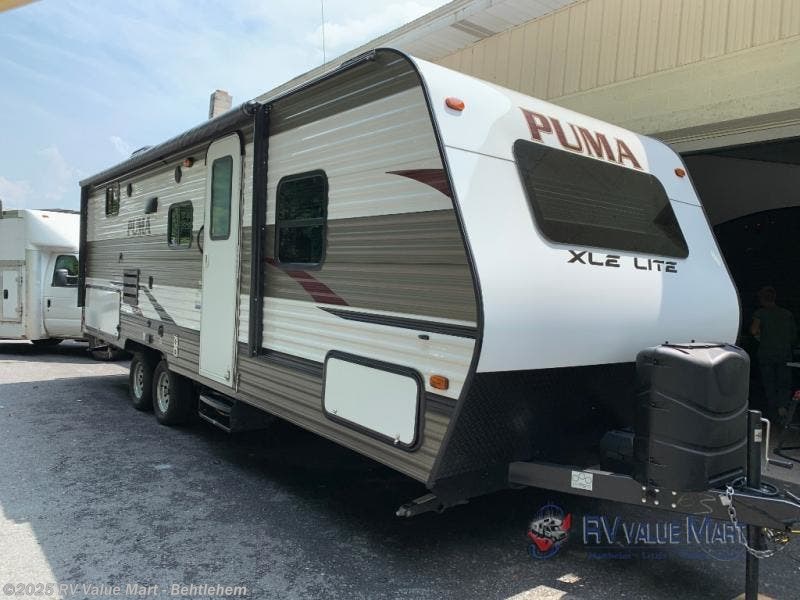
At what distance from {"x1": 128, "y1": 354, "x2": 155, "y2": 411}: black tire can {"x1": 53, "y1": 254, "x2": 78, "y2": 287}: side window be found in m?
5.10

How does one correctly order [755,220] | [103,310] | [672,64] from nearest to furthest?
1. [672,64]
2. [103,310]
3. [755,220]

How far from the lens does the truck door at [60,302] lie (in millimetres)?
11297

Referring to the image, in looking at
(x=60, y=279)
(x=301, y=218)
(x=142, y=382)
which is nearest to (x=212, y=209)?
(x=301, y=218)

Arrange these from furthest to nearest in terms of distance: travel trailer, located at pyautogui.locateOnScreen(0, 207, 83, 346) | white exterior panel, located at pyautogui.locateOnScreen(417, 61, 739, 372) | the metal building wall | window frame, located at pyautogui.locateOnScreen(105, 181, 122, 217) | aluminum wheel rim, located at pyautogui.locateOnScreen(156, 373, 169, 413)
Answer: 1. travel trailer, located at pyautogui.locateOnScreen(0, 207, 83, 346)
2. window frame, located at pyautogui.locateOnScreen(105, 181, 122, 217)
3. aluminum wheel rim, located at pyautogui.locateOnScreen(156, 373, 169, 413)
4. the metal building wall
5. white exterior panel, located at pyautogui.locateOnScreen(417, 61, 739, 372)

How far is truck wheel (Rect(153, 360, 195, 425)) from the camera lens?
6180 mm

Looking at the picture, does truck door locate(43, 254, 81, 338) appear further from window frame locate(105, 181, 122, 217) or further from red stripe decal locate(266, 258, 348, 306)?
red stripe decal locate(266, 258, 348, 306)

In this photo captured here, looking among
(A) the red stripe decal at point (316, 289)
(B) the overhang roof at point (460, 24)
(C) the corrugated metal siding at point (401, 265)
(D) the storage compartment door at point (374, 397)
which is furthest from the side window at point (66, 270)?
(D) the storage compartment door at point (374, 397)

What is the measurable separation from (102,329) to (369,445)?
18.7 ft

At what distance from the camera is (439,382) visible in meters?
2.97

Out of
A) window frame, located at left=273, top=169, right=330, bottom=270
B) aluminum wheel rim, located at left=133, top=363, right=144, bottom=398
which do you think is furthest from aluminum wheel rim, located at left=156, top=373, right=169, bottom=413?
window frame, located at left=273, top=169, right=330, bottom=270

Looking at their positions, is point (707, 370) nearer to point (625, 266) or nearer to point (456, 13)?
point (625, 266)

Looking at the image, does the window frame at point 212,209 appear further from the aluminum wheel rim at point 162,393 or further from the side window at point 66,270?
the side window at point 66,270

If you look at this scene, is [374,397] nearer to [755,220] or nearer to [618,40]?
[618,40]

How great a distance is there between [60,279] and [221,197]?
772 cm
